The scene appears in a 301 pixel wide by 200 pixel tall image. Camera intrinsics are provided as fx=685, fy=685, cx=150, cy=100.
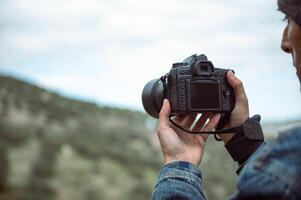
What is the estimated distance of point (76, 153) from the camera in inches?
314

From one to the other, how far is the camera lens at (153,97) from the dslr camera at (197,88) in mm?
13

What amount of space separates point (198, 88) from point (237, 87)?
93mm

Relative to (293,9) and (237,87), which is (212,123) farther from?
(293,9)

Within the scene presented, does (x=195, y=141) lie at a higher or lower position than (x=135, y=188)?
lower

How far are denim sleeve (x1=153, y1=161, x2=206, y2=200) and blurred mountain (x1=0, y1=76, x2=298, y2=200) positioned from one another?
3847 millimetres

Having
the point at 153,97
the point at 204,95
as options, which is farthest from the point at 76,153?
the point at 204,95

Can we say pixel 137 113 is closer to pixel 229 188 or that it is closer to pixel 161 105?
pixel 229 188

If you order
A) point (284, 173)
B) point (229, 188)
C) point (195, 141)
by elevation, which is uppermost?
point (229, 188)

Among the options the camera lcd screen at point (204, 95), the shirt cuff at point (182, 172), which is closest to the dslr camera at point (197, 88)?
the camera lcd screen at point (204, 95)

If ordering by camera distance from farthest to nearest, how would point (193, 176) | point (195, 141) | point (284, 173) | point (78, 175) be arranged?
point (78, 175)
point (195, 141)
point (193, 176)
point (284, 173)

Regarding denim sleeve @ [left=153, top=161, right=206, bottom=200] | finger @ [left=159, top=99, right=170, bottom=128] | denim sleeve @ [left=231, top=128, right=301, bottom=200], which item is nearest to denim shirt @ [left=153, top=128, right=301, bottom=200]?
denim sleeve @ [left=231, top=128, right=301, bottom=200]

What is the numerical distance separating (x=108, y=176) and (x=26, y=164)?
1.20m

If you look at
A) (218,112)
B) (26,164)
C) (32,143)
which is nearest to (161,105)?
(218,112)

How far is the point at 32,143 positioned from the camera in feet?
24.0
